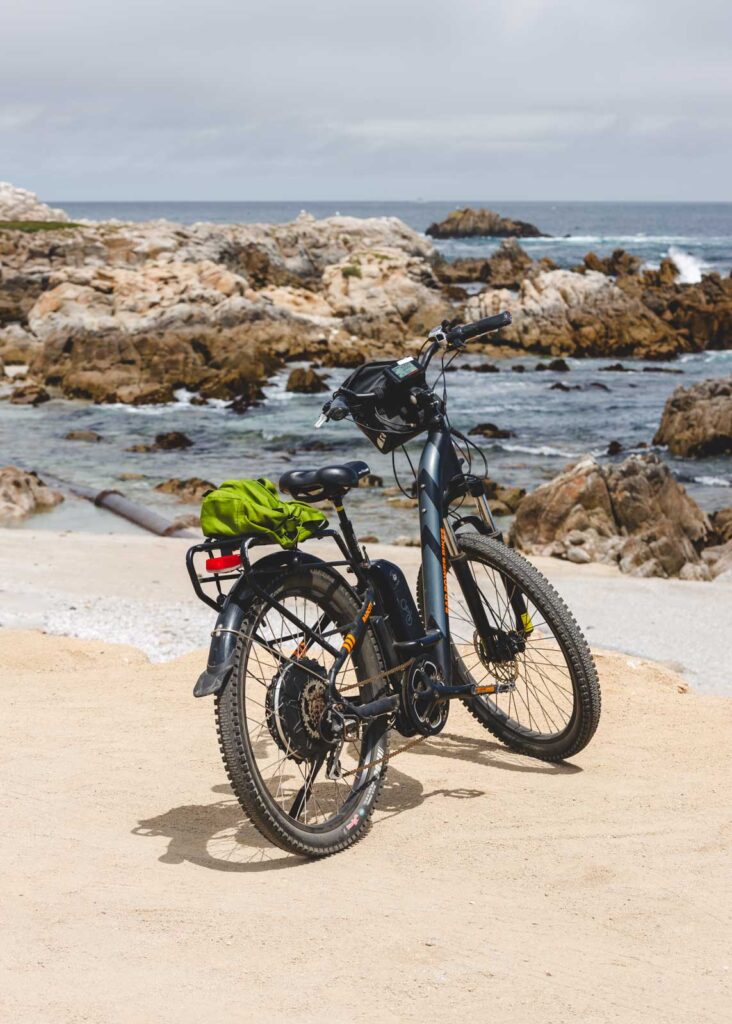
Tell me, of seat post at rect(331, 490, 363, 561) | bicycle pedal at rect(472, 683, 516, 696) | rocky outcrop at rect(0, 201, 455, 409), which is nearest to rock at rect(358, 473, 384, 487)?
rocky outcrop at rect(0, 201, 455, 409)

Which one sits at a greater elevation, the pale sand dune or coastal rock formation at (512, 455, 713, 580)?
the pale sand dune

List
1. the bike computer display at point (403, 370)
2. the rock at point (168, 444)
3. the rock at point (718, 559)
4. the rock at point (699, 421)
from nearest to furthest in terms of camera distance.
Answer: the bike computer display at point (403, 370), the rock at point (718, 559), the rock at point (699, 421), the rock at point (168, 444)

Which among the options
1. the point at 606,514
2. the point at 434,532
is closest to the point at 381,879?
the point at 434,532

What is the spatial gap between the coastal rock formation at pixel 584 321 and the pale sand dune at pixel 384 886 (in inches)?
1431

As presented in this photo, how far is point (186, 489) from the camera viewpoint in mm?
18906

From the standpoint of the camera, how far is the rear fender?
3.89 meters

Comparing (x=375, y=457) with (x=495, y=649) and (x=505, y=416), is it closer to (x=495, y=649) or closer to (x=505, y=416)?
(x=505, y=416)

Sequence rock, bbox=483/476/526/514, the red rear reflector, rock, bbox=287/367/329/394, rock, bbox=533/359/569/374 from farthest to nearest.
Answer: rock, bbox=533/359/569/374
rock, bbox=287/367/329/394
rock, bbox=483/476/526/514
the red rear reflector

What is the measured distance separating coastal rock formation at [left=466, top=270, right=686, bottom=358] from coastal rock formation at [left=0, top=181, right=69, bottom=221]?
118 ft

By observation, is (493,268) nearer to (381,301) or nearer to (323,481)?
(381,301)

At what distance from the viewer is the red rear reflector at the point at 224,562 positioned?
402cm

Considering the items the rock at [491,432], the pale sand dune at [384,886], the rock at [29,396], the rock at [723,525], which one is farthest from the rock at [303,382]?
the pale sand dune at [384,886]

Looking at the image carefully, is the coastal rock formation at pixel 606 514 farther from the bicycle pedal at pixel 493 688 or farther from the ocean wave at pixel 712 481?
the bicycle pedal at pixel 493 688

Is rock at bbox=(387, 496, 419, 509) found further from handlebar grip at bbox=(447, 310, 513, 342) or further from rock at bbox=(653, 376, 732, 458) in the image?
handlebar grip at bbox=(447, 310, 513, 342)
